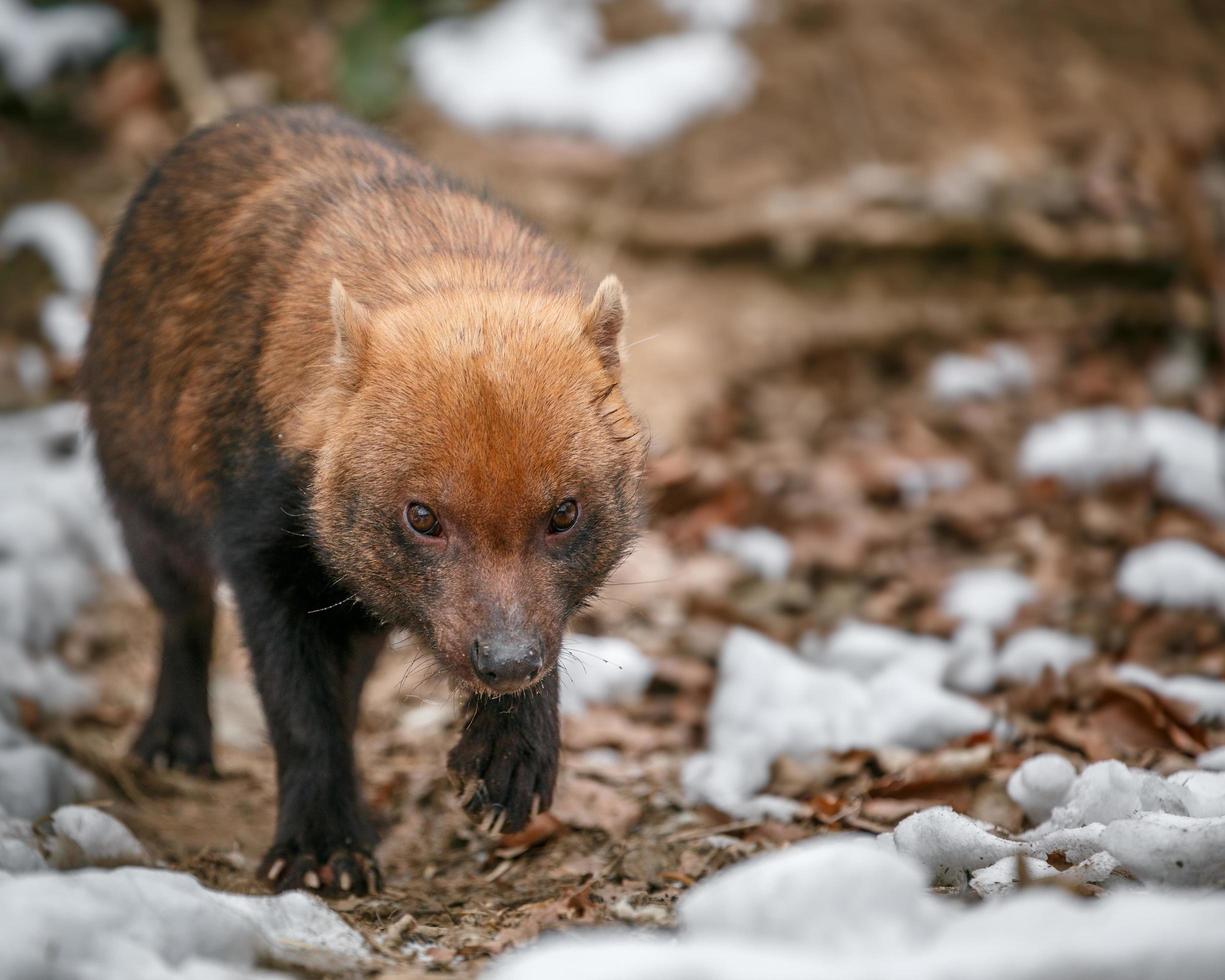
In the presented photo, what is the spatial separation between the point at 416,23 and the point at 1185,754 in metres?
7.37

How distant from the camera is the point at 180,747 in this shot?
602 centimetres

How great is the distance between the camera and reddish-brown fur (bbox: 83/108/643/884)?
13.5 ft

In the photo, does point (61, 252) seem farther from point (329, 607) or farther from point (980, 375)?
point (980, 375)

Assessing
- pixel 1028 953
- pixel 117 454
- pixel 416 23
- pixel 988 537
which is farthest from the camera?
pixel 416 23

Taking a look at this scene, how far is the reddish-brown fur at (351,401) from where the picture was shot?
13.5 ft

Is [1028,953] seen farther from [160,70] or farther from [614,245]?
[160,70]

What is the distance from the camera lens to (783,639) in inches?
261

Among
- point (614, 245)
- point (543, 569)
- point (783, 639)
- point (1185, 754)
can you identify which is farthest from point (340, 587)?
point (614, 245)

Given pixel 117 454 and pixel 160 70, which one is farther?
pixel 160 70

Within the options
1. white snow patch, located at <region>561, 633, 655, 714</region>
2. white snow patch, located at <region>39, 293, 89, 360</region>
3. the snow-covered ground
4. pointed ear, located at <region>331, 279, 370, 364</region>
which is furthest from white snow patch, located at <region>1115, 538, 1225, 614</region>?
white snow patch, located at <region>39, 293, 89, 360</region>

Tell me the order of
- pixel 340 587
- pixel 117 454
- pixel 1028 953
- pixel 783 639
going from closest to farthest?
pixel 1028 953 → pixel 340 587 → pixel 117 454 → pixel 783 639

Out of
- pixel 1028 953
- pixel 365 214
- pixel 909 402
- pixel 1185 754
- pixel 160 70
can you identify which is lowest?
pixel 1028 953

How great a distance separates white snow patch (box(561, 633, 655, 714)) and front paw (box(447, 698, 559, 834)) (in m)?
1.45

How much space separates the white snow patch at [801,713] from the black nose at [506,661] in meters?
1.45
